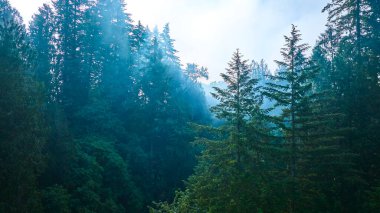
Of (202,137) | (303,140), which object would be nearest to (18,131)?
(202,137)

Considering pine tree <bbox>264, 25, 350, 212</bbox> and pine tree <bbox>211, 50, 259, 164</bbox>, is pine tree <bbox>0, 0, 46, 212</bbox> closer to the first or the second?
pine tree <bbox>211, 50, 259, 164</bbox>

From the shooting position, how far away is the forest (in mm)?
13961

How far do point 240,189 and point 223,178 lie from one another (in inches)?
48.6

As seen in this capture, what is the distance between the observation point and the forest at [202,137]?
14.0 meters

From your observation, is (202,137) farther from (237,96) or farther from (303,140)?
(303,140)

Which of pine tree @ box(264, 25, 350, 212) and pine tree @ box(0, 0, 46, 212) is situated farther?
pine tree @ box(264, 25, 350, 212)

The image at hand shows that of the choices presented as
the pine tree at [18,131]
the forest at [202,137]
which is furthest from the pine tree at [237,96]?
the pine tree at [18,131]

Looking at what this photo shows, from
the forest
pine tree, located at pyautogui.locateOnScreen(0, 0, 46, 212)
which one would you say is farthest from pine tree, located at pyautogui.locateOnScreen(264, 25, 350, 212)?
pine tree, located at pyautogui.locateOnScreen(0, 0, 46, 212)

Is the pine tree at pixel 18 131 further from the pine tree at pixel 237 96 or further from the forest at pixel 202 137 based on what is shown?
the pine tree at pixel 237 96

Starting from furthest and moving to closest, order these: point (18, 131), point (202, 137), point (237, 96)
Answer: point (202, 137)
point (237, 96)
point (18, 131)

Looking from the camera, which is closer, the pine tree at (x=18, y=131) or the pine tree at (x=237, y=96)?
the pine tree at (x=18, y=131)

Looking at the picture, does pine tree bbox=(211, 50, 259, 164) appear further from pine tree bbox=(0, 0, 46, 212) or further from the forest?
pine tree bbox=(0, 0, 46, 212)

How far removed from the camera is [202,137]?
20.0 meters

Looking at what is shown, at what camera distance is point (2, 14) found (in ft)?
97.2
